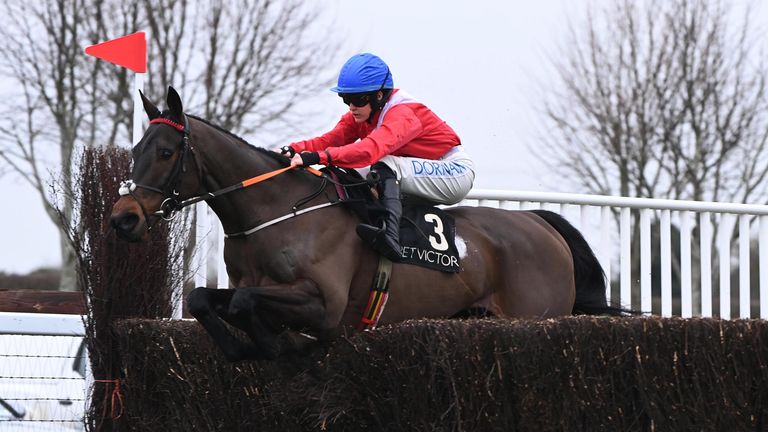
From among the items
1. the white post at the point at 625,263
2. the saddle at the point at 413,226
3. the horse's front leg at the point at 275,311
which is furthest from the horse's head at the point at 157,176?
the white post at the point at 625,263

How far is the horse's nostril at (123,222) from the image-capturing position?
16.8 ft

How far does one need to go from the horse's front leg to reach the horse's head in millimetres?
500

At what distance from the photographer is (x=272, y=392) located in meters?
5.64

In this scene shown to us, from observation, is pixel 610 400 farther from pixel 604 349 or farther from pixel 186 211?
pixel 186 211

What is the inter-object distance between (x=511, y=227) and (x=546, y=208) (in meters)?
1.10

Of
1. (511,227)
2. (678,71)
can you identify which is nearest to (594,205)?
(511,227)

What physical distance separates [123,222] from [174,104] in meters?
0.61

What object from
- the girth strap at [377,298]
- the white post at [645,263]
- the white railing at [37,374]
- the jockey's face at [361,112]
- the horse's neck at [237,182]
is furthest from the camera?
the white post at [645,263]

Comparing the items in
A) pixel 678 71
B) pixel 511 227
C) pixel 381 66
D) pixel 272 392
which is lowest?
pixel 272 392

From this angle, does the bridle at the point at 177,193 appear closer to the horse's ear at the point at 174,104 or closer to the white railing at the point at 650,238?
the horse's ear at the point at 174,104

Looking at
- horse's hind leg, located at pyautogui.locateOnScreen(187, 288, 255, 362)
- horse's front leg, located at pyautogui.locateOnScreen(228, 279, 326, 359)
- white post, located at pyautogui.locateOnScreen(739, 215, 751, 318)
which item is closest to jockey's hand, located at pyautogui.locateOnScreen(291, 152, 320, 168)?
horse's front leg, located at pyautogui.locateOnScreen(228, 279, 326, 359)

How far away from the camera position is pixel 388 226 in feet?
19.1

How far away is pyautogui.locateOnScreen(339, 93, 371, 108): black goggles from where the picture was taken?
604 cm

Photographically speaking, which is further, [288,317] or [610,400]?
[288,317]
